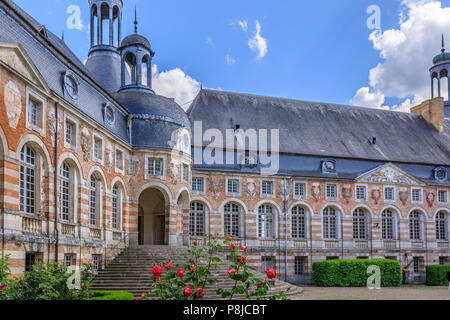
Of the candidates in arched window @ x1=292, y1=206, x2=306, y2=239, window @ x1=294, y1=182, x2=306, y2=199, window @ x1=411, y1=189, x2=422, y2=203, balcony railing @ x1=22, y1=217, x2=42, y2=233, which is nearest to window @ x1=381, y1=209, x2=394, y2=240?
window @ x1=411, y1=189, x2=422, y2=203

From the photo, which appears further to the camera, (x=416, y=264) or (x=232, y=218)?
(x=416, y=264)

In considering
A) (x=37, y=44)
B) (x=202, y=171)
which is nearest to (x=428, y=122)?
(x=202, y=171)

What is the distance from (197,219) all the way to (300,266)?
645cm

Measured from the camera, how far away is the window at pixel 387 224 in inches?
1202

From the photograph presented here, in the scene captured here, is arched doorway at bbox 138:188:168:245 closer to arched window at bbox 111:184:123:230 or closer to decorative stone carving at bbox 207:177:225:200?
decorative stone carving at bbox 207:177:225:200

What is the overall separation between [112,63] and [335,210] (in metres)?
15.4

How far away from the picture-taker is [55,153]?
14.9 meters

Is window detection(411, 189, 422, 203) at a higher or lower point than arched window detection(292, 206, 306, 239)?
higher

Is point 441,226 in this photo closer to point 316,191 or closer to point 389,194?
point 389,194

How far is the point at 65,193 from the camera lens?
16312 millimetres

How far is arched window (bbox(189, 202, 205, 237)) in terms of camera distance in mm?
26620

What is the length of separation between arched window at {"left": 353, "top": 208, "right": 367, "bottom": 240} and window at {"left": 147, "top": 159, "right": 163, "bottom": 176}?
43.3 ft

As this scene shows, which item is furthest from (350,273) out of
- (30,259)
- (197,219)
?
(30,259)
